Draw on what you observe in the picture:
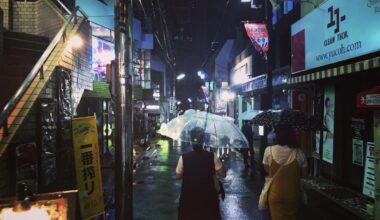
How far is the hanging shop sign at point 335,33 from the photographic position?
757cm

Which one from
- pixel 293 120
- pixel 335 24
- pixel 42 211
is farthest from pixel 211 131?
pixel 42 211

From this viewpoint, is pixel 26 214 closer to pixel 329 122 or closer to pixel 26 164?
pixel 26 164

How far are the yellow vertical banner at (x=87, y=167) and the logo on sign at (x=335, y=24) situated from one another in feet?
19.7

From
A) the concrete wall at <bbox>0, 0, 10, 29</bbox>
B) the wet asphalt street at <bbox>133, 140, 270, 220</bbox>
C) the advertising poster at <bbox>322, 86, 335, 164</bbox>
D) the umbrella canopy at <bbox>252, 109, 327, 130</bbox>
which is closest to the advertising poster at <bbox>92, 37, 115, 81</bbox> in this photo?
the wet asphalt street at <bbox>133, 140, 270, 220</bbox>

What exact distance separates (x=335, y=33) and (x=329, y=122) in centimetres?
264

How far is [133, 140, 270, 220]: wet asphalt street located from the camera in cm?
973

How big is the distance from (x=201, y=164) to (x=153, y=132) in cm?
3415

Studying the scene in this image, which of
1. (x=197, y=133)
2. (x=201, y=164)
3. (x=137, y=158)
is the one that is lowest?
(x=137, y=158)

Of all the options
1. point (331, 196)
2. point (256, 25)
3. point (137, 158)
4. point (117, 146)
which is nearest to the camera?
point (117, 146)

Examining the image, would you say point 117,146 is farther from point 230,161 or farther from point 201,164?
point 230,161

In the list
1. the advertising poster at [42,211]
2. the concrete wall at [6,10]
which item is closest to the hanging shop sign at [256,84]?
the concrete wall at [6,10]

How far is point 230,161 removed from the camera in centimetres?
1933

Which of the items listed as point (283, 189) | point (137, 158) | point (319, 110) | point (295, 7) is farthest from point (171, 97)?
point (283, 189)

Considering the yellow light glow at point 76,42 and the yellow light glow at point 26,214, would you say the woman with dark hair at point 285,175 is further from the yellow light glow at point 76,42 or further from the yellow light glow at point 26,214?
the yellow light glow at point 76,42
